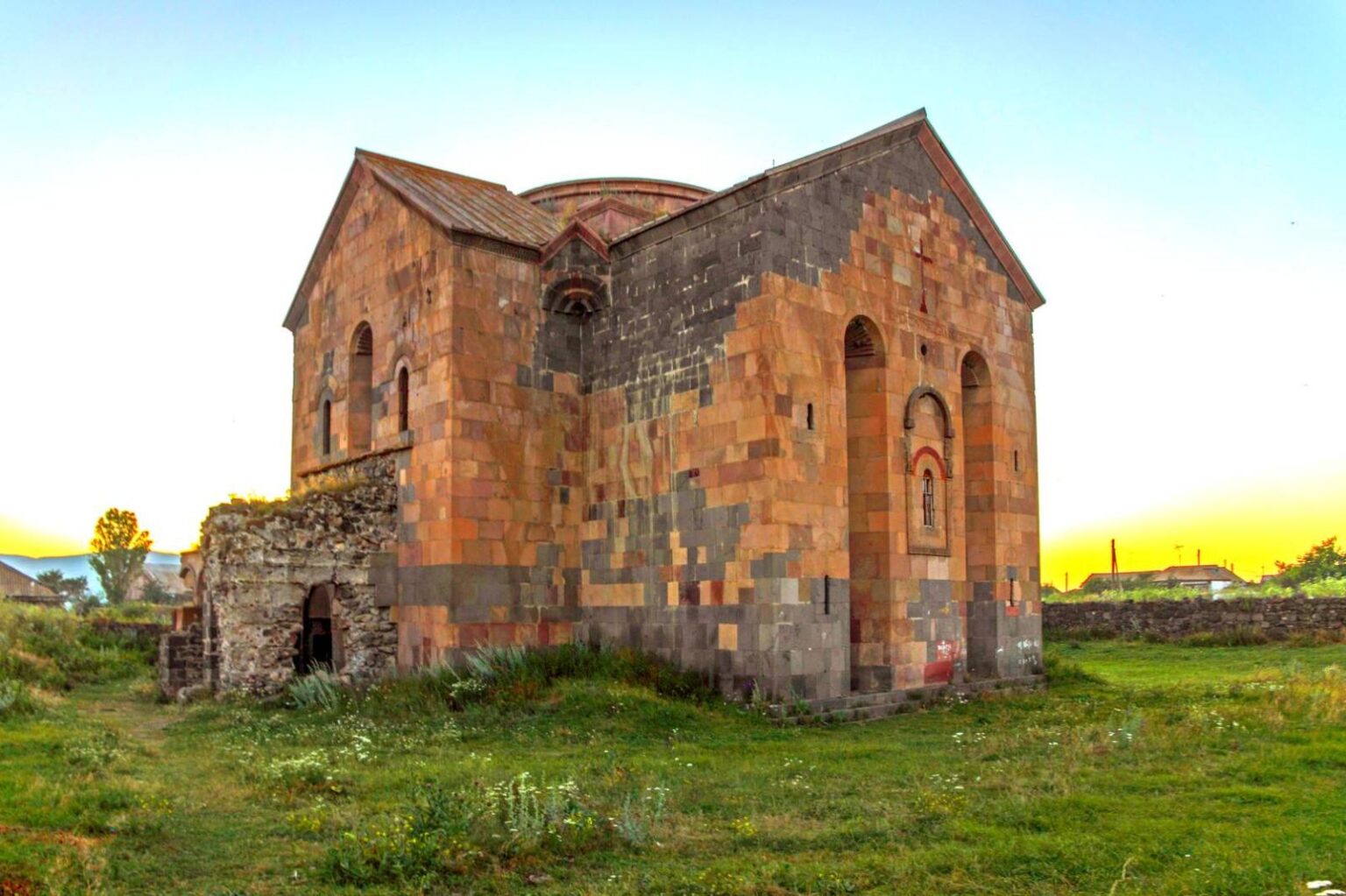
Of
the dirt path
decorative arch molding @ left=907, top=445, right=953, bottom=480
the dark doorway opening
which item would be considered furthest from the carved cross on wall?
the dirt path

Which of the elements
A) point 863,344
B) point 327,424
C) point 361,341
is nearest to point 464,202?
point 361,341

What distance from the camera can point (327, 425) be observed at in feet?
60.5

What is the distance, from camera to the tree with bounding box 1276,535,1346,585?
47375 millimetres

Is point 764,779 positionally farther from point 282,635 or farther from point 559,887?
point 282,635

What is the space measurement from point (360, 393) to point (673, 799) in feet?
36.7

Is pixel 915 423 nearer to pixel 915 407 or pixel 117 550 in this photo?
pixel 915 407

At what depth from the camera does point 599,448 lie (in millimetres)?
15750

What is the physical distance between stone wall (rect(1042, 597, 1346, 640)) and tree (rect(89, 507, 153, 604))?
127 ft

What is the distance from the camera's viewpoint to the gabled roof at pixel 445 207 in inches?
611

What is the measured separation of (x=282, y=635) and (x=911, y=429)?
922 cm

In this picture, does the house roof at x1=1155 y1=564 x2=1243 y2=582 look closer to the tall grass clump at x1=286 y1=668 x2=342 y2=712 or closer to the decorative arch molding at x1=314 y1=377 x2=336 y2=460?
the decorative arch molding at x1=314 y1=377 x2=336 y2=460

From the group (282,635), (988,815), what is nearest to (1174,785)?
(988,815)

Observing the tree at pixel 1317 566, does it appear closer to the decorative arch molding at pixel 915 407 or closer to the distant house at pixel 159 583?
the decorative arch molding at pixel 915 407

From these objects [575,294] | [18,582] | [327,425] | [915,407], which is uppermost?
[575,294]
